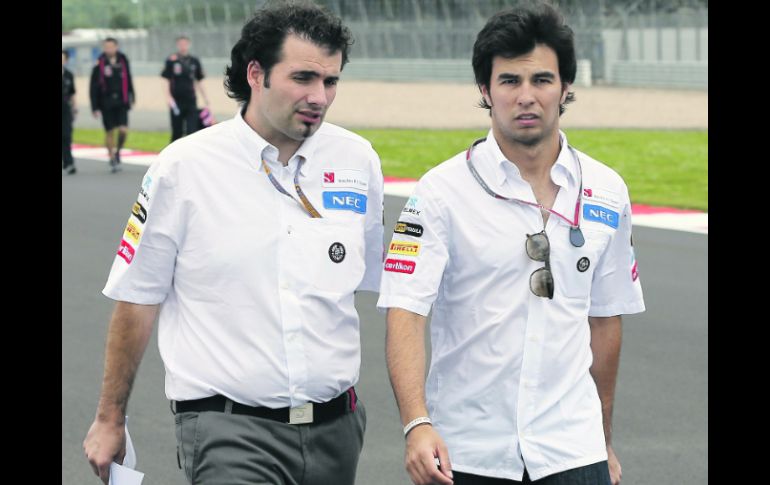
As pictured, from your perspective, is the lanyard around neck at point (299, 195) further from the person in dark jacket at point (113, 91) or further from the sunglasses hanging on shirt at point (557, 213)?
the person in dark jacket at point (113, 91)

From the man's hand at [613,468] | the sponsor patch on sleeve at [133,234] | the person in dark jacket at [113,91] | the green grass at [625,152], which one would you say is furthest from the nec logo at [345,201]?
the person in dark jacket at [113,91]

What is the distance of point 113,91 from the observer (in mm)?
21672

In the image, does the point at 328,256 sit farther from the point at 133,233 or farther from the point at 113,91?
the point at 113,91

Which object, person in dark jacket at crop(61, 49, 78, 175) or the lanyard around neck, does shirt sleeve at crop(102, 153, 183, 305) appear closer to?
the lanyard around neck

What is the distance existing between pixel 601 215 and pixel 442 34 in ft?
209

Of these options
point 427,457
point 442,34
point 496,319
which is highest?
point 442,34

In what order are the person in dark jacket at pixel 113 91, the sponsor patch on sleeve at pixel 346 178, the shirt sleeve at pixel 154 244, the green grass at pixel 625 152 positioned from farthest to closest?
1. the person in dark jacket at pixel 113 91
2. the green grass at pixel 625 152
3. the sponsor patch on sleeve at pixel 346 178
4. the shirt sleeve at pixel 154 244

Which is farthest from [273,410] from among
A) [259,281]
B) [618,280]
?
[618,280]

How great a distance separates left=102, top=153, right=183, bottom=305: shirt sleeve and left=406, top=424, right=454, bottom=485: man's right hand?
2.96 ft

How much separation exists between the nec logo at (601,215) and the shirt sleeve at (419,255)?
416mm

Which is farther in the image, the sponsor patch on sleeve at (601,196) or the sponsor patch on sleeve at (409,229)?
the sponsor patch on sleeve at (601,196)

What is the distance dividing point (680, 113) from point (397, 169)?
16.5m

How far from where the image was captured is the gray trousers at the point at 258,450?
12.9 ft
